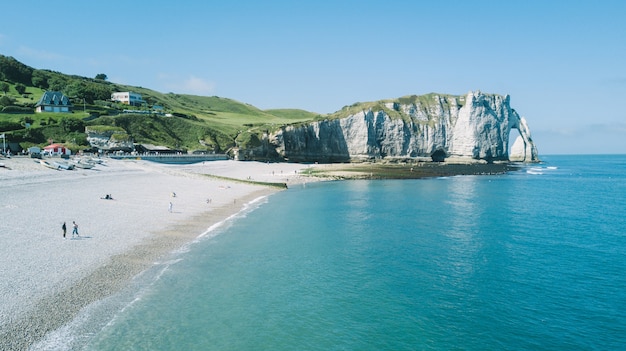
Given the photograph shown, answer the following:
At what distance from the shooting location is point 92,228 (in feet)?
93.5

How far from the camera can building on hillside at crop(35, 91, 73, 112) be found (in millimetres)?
99438

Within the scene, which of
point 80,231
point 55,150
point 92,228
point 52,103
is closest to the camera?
point 80,231

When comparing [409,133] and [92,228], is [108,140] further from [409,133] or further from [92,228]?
[409,133]

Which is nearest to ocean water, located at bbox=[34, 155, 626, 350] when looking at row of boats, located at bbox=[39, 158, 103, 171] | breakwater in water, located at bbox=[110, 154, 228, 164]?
row of boats, located at bbox=[39, 158, 103, 171]

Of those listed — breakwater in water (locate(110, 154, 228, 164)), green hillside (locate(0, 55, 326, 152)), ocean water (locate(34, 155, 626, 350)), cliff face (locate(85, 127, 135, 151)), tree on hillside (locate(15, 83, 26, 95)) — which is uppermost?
tree on hillside (locate(15, 83, 26, 95))

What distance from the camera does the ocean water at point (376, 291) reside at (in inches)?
625

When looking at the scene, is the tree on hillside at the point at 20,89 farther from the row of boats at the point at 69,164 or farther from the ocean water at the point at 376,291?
the ocean water at the point at 376,291

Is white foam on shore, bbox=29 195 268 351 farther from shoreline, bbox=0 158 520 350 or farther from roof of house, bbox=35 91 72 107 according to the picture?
roof of house, bbox=35 91 72 107

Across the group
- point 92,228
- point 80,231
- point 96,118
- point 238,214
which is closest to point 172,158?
point 96,118

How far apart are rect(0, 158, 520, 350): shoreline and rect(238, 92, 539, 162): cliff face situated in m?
66.8

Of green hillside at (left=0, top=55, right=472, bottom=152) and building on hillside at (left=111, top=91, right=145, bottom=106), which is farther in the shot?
building on hillside at (left=111, top=91, right=145, bottom=106)

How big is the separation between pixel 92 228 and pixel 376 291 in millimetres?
21524

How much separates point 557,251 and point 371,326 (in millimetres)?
20039

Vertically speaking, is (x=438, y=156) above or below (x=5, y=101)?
below
